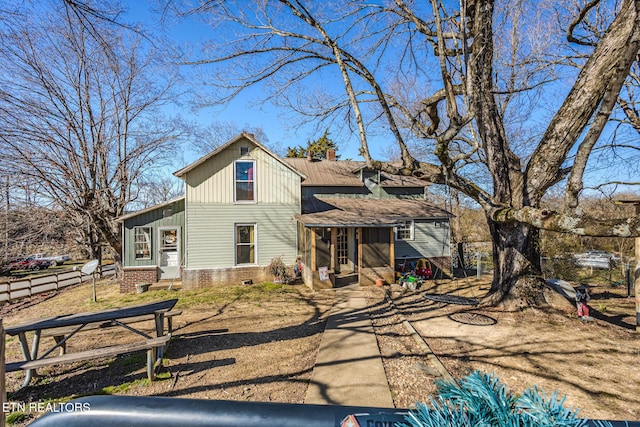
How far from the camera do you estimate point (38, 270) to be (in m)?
24.9

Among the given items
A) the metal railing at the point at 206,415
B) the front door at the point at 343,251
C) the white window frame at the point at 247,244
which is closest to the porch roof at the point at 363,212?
the front door at the point at 343,251

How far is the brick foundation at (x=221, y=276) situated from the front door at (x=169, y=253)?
174 cm

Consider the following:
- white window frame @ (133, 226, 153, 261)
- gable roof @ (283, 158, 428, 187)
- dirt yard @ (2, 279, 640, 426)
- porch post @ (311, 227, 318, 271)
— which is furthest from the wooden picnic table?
gable roof @ (283, 158, 428, 187)

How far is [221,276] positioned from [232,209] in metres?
2.95

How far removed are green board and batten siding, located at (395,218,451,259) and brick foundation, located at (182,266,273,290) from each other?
283 inches

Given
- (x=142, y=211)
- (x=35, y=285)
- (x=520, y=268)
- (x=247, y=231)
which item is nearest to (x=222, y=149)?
(x=247, y=231)

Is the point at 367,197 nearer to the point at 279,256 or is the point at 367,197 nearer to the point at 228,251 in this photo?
the point at 279,256

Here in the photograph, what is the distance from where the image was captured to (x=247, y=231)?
510 inches

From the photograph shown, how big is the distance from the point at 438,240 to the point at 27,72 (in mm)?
19983

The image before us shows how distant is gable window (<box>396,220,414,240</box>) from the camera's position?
15156 mm

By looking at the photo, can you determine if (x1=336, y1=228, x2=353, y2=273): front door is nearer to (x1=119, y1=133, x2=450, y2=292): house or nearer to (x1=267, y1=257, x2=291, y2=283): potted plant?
(x1=119, y1=133, x2=450, y2=292): house

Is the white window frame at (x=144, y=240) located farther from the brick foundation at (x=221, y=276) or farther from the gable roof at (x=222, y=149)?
the gable roof at (x=222, y=149)

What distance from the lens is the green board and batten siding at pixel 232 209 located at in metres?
12.2

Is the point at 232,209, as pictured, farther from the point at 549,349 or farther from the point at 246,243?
the point at 549,349
